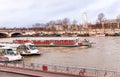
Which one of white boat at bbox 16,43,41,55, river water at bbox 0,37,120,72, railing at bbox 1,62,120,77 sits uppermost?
railing at bbox 1,62,120,77

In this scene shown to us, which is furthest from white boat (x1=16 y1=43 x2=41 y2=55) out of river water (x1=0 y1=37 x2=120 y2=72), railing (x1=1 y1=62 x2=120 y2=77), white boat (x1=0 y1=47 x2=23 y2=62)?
railing (x1=1 y1=62 x2=120 y2=77)

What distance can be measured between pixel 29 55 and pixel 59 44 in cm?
2021

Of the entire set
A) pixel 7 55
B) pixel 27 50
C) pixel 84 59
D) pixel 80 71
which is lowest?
pixel 84 59

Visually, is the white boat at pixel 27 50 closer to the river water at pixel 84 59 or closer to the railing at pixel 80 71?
the river water at pixel 84 59

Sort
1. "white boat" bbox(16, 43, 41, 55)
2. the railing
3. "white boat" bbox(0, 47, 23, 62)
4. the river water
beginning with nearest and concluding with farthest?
1. the railing
2. the river water
3. "white boat" bbox(0, 47, 23, 62)
4. "white boat" bbox(16, 43, 41, 55)

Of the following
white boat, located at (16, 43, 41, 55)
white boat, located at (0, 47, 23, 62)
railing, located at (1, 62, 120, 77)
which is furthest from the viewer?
white boat, located at (16, 43, 41, 55)

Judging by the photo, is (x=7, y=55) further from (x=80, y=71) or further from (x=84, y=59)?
(x=80, y=71)

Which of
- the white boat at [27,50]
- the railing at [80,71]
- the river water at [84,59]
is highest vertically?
the railing at [80,71]

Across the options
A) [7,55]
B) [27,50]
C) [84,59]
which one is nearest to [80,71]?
[7,55]

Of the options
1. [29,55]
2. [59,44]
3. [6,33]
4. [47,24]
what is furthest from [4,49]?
[47,24]

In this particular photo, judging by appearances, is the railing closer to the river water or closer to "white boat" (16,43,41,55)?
the river water

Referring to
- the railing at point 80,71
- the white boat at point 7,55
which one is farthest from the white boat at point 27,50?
the railing at point 80,71

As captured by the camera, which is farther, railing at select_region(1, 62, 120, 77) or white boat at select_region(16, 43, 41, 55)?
white boat at select_region(16, 43, 41, 55)

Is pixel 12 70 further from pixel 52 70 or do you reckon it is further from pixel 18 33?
pixel 18 33
